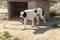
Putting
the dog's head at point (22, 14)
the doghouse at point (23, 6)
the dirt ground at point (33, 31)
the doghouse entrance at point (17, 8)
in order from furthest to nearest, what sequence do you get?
the doghouse entrance at point (17, 8)
the doghouse at point (23, 6)
the dog's head at point (22, 14)
the dirt ground at point (33, 31)

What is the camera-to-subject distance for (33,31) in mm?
9195

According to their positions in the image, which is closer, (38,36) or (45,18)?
(38,36)

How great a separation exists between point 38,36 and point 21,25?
211cm

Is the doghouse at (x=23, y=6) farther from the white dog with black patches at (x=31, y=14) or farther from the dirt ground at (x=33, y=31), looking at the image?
the dirt ground at (x=33, y=31)

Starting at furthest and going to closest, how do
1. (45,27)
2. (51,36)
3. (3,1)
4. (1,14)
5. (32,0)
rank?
(3,1), (1,14), (32,0), (45,27), (51,36)

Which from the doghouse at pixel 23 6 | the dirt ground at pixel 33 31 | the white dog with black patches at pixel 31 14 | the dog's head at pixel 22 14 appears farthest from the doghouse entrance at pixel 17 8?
the dog's head at pixel 22 14

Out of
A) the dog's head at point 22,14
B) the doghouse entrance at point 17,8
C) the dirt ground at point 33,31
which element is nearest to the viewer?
the dirt ground at point 33,31

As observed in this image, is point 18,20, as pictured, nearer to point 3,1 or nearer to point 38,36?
point 38,36

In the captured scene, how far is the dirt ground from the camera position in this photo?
8336 mm

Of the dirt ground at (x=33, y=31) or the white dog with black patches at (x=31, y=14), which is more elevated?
the white dog with black patches at (x=31, y=14)

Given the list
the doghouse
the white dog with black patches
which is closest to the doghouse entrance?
the doghouse

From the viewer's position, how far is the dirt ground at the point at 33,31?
8336 mm

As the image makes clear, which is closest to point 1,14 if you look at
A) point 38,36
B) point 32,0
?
point 32,0

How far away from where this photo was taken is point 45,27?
987 centimetres
